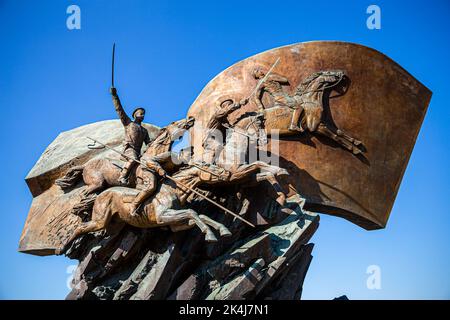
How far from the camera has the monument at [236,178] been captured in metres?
10.5

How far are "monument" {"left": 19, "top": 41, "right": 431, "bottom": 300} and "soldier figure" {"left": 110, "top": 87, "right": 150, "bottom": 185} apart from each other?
0.8 inches

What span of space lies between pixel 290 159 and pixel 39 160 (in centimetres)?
563

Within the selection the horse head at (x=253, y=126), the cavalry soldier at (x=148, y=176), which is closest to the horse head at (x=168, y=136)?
the cavalry soldier at (x=148, y=176)

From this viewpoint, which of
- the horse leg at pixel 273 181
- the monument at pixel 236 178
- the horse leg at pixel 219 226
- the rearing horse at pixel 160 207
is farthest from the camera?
the horse leg at pixel 273 181

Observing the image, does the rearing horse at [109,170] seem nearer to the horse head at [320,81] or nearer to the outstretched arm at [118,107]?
the outstretched arm at [118,107]

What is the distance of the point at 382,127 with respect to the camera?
44.4ft

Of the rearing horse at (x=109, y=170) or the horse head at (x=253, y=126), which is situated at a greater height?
the horse head at (x=253, y=126)

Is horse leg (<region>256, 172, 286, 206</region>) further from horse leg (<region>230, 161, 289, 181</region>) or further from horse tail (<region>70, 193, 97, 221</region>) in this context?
horse tail (<region>70, 193, 97, 221</region>)

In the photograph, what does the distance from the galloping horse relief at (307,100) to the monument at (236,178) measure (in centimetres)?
2

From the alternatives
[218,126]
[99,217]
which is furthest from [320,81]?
[99,217]

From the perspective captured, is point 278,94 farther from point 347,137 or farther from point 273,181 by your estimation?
point 273,181

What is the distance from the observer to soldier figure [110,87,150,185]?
36.1ft

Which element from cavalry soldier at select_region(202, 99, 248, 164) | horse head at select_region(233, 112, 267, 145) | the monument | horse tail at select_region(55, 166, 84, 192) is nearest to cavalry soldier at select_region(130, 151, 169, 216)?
the monument
